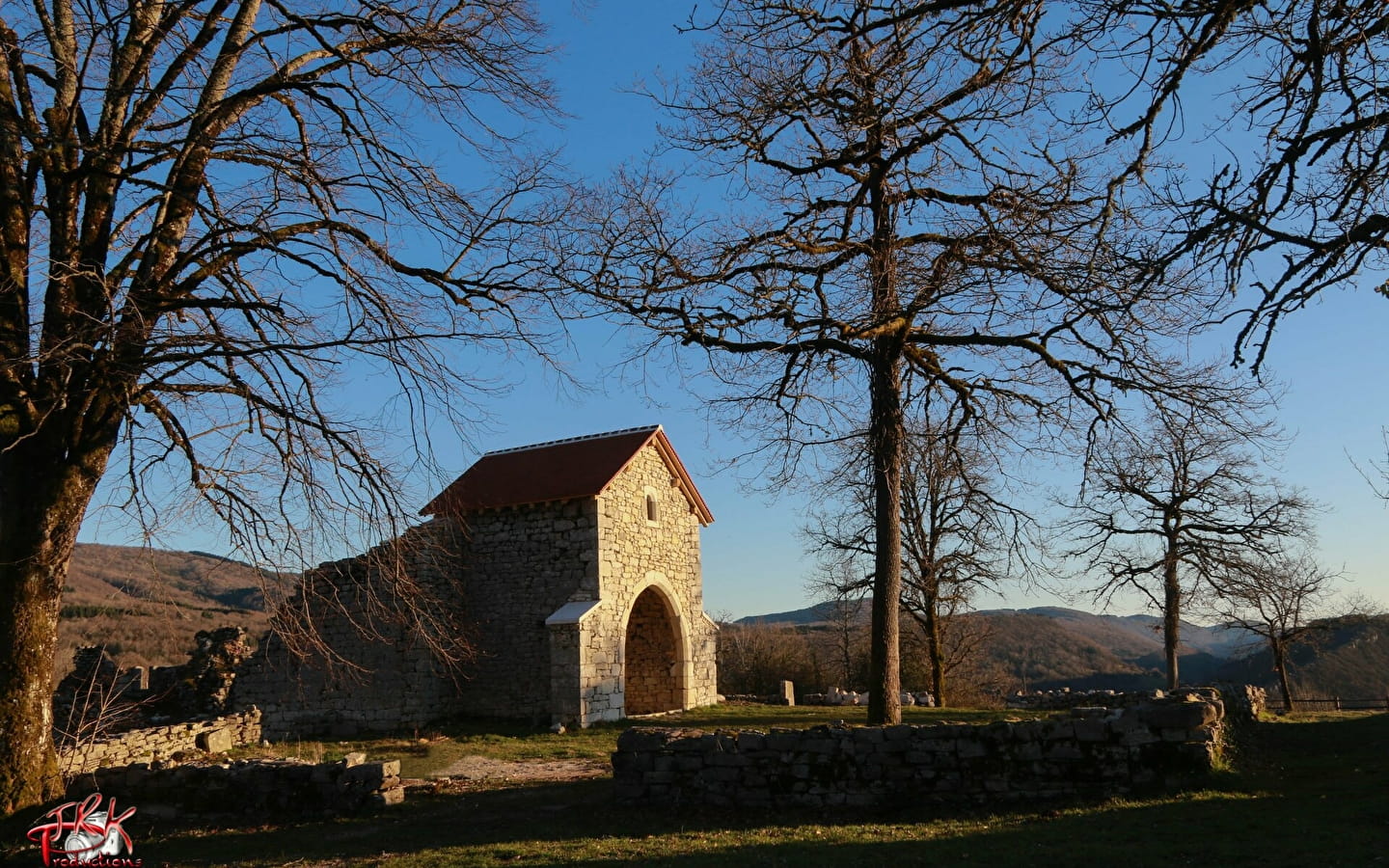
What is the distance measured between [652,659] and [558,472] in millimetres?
5505

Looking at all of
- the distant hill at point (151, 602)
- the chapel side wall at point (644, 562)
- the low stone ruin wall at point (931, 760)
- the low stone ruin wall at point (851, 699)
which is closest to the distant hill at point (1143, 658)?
the low stone ruin wall at point (851, 699)

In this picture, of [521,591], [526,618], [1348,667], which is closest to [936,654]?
[526,618]

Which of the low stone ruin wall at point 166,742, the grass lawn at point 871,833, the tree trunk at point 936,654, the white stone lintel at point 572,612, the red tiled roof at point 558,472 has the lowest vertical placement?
the grass lawn at point 871,833

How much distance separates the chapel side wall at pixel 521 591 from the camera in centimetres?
1978

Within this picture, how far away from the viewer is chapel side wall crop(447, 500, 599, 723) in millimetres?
19781

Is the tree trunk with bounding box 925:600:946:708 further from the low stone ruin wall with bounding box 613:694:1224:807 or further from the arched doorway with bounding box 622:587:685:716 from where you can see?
the low stone ruin wall with bounding box 613:694:1224:807

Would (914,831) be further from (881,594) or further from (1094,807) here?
(881,594)

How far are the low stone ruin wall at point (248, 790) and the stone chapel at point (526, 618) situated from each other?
8.27 m

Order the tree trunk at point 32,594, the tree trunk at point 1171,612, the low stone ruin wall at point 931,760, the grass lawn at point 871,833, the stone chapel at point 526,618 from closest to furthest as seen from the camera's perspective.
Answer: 1. the grass lawn at point 871,833
2. the tree trunk at point 32,594
3. the low stone ruin wall at point 931,760
4. the stone chapel at point 526,618
5. the tree trunk at point 1171,612

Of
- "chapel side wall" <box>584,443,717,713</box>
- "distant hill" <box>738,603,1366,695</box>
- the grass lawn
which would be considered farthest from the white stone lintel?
"distant hill" <box>738,603,1366,695</box>

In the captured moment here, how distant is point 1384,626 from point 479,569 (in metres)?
39.8

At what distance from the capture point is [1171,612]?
884 inches

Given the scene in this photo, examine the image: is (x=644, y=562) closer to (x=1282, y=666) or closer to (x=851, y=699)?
(x=851, y=699)
